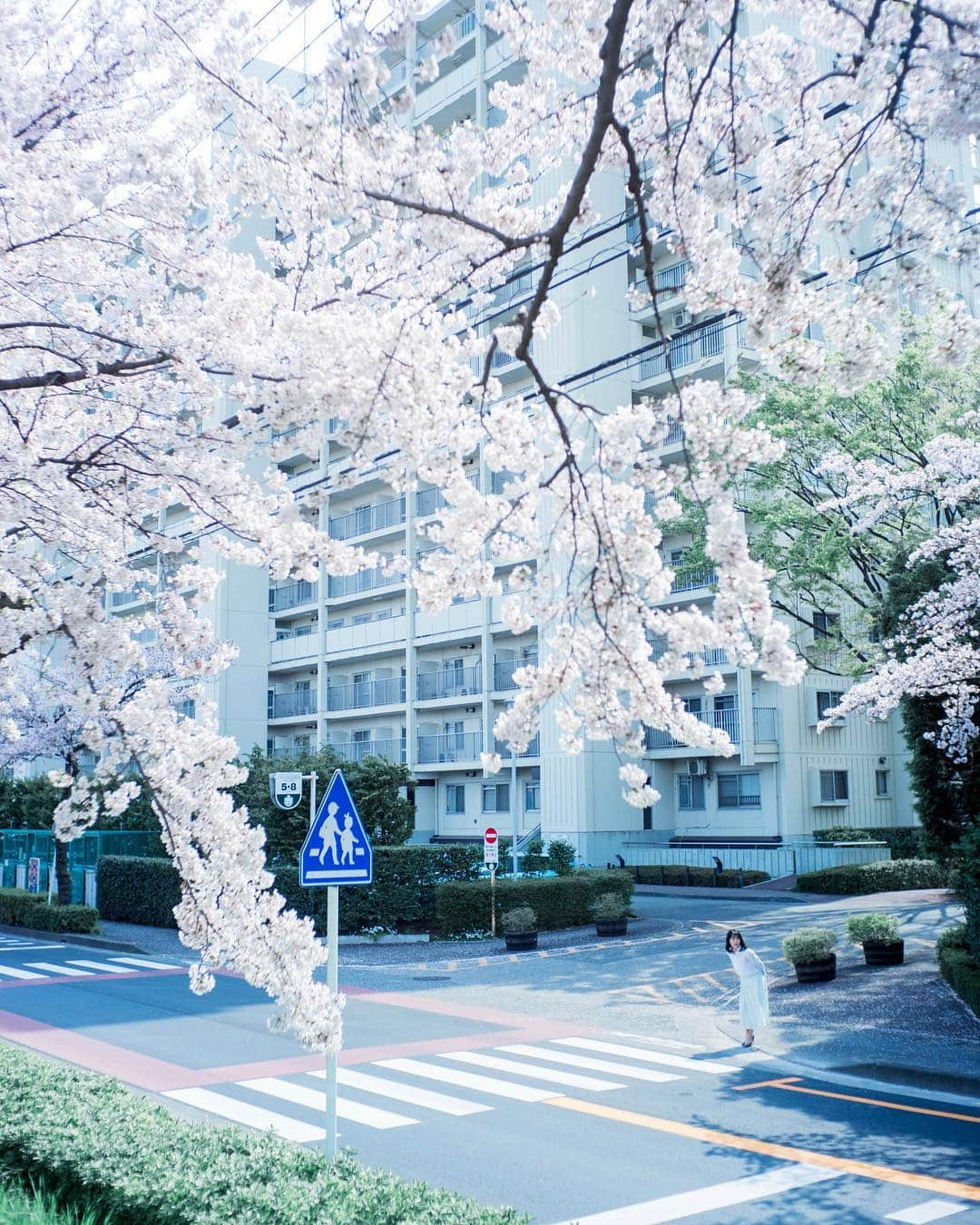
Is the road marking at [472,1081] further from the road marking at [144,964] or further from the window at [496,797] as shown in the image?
the window at [496,797]

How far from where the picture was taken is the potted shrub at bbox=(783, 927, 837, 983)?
58.5 feet

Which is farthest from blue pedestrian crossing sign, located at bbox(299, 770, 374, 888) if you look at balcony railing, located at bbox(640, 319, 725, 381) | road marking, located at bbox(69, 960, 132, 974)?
balcony railing, located at bbox(640, 319, 725, 381)

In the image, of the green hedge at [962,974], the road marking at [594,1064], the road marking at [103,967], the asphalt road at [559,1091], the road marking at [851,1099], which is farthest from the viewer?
the road marking at [103,967]

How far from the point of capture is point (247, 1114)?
33.4ft

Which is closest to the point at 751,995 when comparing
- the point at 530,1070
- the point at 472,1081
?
the point at 530,1070

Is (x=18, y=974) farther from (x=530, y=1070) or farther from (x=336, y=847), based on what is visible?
(x=336, y=847)

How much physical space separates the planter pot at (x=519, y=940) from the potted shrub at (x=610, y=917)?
227 centimetres

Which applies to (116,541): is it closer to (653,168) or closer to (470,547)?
(470,547)

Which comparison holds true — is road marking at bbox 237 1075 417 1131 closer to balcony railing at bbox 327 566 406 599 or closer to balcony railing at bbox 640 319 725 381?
balcony railing at bbox 640 319 725 381

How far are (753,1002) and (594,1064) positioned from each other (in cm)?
239

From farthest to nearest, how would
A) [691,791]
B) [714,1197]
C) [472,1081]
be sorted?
[691,791]
[472,1081]
[714,1197]

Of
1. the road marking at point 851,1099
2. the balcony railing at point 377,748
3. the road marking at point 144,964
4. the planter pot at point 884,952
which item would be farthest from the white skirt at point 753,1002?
the balcony railing at point 377,748

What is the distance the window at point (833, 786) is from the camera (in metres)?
38.6

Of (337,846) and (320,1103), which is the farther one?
(320,1103)
